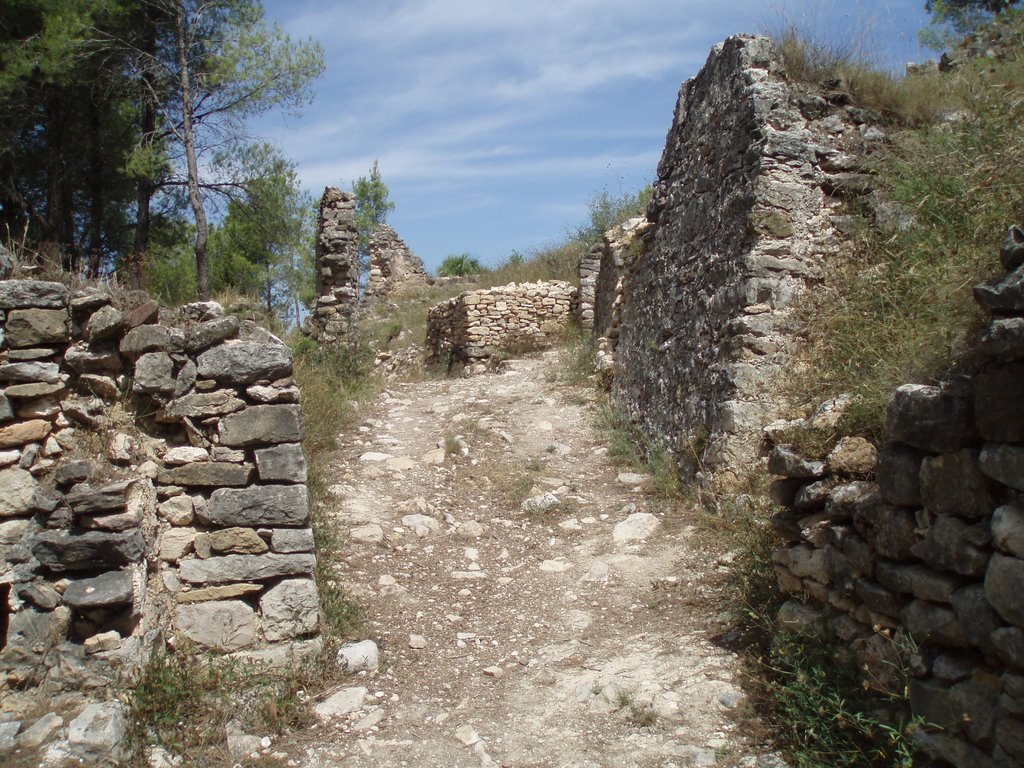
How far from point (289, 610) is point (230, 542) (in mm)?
474

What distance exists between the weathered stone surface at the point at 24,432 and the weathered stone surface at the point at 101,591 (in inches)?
29.3

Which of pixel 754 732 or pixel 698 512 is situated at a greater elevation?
pixel 698 512

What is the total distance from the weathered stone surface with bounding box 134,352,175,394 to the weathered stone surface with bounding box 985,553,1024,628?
3.79m

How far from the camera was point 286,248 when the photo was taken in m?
14.1

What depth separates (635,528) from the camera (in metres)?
5.95

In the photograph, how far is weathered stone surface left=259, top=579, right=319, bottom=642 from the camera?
428 centimetres

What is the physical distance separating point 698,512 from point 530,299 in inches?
344

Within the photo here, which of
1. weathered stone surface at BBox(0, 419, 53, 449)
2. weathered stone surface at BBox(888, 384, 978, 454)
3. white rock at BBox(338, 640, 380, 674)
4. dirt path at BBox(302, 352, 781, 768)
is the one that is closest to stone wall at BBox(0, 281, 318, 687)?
weathered stone surface at BBox(0, 419, 53, 449)

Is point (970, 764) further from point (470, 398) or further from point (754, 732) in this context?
point (470, 398)

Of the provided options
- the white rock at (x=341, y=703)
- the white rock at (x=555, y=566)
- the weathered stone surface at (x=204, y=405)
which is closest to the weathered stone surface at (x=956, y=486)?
the white rock at (x=341, y=703)

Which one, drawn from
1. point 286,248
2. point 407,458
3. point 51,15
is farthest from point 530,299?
point 51,15

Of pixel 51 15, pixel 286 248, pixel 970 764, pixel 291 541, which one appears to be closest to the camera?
pixel 970 764

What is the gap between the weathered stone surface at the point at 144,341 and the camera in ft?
13.9

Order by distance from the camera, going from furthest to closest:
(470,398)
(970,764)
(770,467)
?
1. (470,398)
2. (770,467)
3. (970,764)
